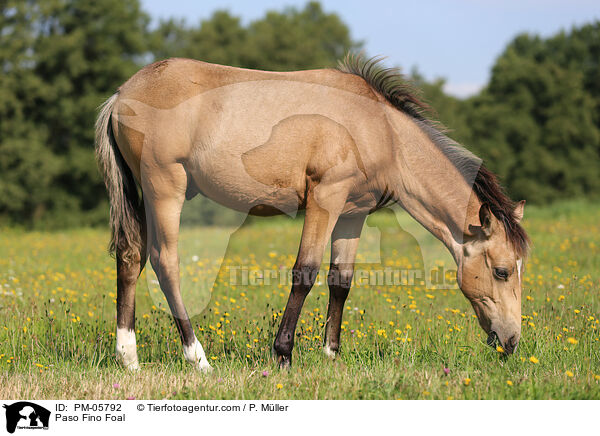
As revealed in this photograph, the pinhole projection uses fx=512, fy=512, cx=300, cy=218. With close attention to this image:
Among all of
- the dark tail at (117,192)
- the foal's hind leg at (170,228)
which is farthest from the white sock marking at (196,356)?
the dark tail at (117,192)

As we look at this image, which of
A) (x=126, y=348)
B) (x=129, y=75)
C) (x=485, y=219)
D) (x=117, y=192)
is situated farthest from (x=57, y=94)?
(x=485, y=219)

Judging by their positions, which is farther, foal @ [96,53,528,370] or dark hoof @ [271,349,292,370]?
foal @ [96,53,528,370]

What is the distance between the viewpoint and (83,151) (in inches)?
911

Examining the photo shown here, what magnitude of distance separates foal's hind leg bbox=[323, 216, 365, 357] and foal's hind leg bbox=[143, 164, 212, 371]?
1.33m

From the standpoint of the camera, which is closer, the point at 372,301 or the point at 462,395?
the point at 462,395

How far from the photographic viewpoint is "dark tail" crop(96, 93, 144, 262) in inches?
190

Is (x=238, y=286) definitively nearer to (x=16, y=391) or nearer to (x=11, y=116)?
(x=16, y=391)

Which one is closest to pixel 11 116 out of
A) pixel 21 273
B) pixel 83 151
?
pixel 83 151

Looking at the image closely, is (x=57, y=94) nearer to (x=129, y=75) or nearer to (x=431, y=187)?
(x=129, y=75)

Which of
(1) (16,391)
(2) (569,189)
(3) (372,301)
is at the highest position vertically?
(2) (569,189)

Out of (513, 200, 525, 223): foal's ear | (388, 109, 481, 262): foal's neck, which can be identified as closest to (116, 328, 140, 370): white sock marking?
(388, 109, 481, 262): foal's neck

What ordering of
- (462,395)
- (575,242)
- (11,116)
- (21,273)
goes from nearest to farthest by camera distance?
(462,395)
(21,273)
(575,242)
(11,116)

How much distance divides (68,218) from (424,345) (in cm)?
2169
